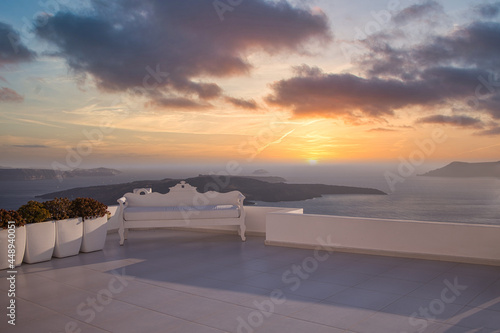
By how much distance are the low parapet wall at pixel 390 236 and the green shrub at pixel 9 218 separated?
9.87 feet

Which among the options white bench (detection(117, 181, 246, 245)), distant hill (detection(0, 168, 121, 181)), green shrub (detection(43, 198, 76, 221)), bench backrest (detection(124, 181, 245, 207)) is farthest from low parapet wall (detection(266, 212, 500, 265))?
distant hill (detection(0, 168, 121, 181))

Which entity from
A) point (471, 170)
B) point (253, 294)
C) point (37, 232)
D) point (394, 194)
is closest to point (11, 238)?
point (37, 232)

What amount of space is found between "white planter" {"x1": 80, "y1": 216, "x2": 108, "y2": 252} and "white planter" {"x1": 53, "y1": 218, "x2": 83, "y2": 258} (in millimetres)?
80

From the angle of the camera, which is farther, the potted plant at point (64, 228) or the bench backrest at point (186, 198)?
the bench backrest at point (186, 198)

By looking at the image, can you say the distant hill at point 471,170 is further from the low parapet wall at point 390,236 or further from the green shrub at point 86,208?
the green shrub at point 86,208

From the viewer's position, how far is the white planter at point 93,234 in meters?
5.36

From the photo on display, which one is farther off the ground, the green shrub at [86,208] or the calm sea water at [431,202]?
the green shrub at [86,208]

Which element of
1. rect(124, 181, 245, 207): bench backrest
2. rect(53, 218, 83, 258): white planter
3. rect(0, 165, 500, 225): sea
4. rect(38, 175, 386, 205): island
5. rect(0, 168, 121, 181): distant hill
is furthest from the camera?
rect(0, 165, 500, 225): sea

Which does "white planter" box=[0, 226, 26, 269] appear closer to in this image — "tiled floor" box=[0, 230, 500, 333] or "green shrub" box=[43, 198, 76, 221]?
"tiled floor" box=[0, 230, 500, 333]

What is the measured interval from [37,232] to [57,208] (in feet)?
1.30

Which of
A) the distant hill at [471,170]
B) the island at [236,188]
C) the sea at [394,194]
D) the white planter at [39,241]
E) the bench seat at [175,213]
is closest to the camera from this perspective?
the white planter at [39,241]

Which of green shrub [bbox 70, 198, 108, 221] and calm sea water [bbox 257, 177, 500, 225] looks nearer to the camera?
green shrub [bbox 70, 198, 108, 221]

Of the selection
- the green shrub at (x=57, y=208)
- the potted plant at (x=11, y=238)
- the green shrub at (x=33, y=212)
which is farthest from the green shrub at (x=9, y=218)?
the green shrub at (x=57, y=208)

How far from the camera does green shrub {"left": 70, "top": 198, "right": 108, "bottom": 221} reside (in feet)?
17.5
